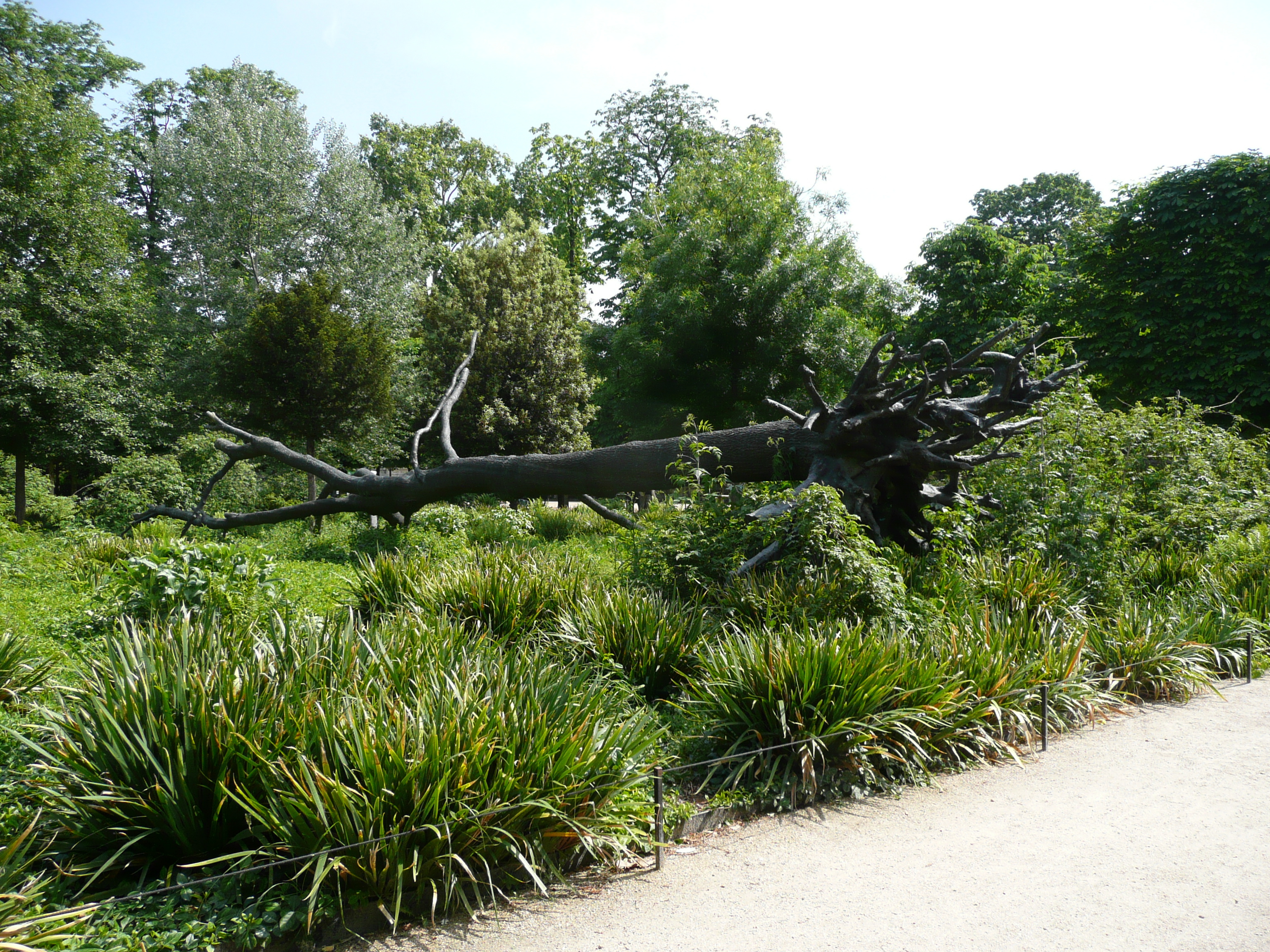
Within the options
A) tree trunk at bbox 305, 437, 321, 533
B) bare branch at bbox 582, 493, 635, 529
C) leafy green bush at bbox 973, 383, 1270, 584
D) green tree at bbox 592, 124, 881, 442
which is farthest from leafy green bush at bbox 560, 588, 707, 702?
green tree at bbox 592, 124, 881, 442

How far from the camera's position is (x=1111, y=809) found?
4.11 m

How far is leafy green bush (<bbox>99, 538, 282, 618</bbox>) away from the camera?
597cm

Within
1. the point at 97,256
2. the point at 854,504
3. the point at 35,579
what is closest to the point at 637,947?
the point at 854,504

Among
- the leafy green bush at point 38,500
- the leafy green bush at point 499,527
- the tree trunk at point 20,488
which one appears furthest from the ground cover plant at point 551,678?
the tree trunk at point 20,488

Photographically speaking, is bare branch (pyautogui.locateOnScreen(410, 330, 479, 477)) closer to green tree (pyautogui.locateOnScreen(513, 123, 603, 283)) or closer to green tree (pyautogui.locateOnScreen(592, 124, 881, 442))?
green tree (pyautogui.locateOnScreen(592, 124, 881, 442))

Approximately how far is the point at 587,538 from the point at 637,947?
11310 millimetres

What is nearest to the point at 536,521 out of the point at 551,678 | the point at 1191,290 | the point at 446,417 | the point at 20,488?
the point at 446,417

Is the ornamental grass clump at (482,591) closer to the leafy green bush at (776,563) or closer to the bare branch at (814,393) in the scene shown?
the leafy green bush at (776,563)

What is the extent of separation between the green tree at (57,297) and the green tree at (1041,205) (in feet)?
118

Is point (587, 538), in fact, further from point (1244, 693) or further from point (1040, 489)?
point (1244, 693)

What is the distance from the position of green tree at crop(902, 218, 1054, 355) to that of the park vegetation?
132 mm

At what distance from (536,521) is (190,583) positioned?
927 centimetres

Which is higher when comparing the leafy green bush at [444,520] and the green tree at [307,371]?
the green tree at [307,371]

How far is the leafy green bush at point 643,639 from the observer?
5.47 m
